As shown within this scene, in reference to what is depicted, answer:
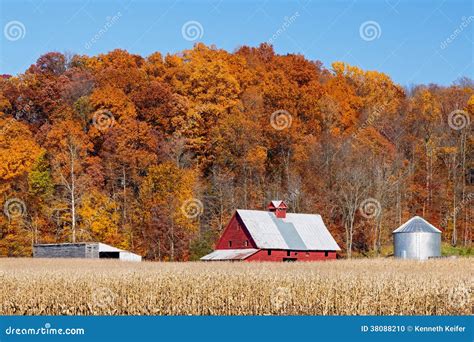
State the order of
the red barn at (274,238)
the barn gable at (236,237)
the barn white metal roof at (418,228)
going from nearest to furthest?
the barn white metal roof at (418,228)
the red barn at (274,238)
the barn gable at (236,237)

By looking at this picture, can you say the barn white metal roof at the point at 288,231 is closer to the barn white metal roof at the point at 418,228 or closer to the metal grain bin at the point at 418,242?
the metal grain bin at the point at 418,242

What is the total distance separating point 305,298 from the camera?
29938mm

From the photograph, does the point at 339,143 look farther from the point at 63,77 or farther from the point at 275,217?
the point at 63,77

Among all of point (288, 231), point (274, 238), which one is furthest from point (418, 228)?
point (274, 238)

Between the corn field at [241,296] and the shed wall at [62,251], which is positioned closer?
the corn field at [241,296]

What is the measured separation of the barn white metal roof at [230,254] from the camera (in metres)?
65.6

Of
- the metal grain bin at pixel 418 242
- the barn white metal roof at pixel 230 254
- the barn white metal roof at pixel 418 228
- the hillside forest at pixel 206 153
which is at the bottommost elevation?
the barn white metal roof at pixel 230 254

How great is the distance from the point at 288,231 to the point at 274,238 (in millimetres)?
2276

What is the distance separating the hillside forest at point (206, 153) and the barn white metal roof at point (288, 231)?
4092 mm

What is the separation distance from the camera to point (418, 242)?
65.5 m

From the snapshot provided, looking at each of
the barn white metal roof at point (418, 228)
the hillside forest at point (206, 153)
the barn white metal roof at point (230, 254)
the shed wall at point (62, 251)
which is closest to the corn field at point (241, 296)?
the barn white metal roof at point (230, 254)

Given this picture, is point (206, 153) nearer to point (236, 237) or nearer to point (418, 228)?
point (236, 237)

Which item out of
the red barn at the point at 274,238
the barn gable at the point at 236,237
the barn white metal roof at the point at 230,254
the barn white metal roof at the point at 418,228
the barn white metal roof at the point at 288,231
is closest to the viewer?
the barn white metal roof at the point at 230,254

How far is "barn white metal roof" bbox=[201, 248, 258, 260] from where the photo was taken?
6562cm
